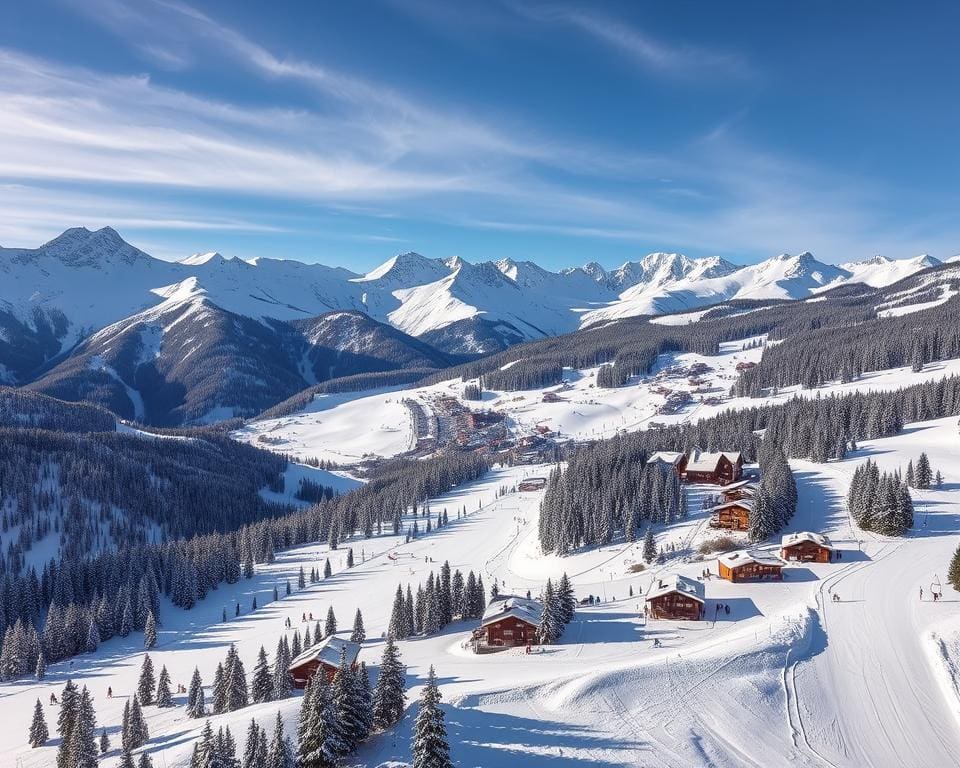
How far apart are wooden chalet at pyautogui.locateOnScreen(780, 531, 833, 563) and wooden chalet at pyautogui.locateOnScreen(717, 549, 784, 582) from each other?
4509 mm

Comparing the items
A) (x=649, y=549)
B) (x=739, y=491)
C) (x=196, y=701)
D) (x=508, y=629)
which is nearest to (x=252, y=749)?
(x=196, y=701)

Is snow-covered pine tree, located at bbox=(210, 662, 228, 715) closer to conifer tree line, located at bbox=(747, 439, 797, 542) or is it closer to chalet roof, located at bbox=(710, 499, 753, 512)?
conifer tree line, located at bbox=(747, 439, 797, 542)

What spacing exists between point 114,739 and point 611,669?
36.3 meters

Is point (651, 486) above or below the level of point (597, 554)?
above

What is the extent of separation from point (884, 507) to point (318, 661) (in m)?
58.6

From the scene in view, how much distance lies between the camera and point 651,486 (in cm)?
9106

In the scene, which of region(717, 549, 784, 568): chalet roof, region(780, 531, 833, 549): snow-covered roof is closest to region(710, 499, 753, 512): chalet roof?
region(780, 531, 833, 549): snow-covered roof

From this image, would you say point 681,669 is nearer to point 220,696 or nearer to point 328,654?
point 328,654

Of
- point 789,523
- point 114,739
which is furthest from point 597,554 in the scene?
point 114,739

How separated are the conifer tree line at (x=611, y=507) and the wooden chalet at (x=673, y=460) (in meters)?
4.99

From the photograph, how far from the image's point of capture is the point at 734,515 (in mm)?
79188

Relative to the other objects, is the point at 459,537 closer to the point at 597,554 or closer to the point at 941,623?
the point at 597,554

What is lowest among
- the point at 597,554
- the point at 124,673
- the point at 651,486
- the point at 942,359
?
the point at 124,673

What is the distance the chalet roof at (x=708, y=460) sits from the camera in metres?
99.2
